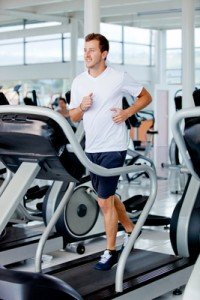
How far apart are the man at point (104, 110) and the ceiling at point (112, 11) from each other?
847 cm

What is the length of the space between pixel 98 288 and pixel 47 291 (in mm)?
1262

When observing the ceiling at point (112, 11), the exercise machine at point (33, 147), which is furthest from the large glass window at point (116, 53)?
the exercise machine at point (33, 147)

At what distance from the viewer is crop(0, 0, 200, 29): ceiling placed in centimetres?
1247

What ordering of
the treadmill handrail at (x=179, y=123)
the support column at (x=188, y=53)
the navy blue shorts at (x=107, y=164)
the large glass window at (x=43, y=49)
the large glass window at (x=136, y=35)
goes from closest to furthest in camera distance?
the treadmill handrail at (x=179, y=123) → the navy blue shorts at (x=107, y=164) → the support column at (x=188, y=53) → the large glass window at (x=43, y=49) → the large glass window at (x=136, y=35)

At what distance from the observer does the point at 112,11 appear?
48.1 feet

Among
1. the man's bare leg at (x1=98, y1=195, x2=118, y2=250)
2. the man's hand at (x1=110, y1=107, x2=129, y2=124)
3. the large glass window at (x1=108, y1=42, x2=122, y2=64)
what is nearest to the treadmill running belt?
the man's bare leg at (x1=98, y1=195, x2=118, y2=250)

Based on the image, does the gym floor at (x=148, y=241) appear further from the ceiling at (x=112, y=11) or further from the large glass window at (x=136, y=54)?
the large glass window at (x=136, y=54)

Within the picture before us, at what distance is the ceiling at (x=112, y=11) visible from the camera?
40.9 feet

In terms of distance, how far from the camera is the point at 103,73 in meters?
3.45

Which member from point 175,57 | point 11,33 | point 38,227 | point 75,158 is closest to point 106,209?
point 75,158

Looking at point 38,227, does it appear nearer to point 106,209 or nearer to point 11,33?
point 106,209

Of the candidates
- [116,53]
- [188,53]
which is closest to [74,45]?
[116,53]

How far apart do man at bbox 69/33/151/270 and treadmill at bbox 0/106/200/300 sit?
0.69ft

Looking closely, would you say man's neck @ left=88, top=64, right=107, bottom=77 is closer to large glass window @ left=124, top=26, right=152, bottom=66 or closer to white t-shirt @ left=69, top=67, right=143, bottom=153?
white t-shirt @ left=69, top=67, right=143, bottom=153
